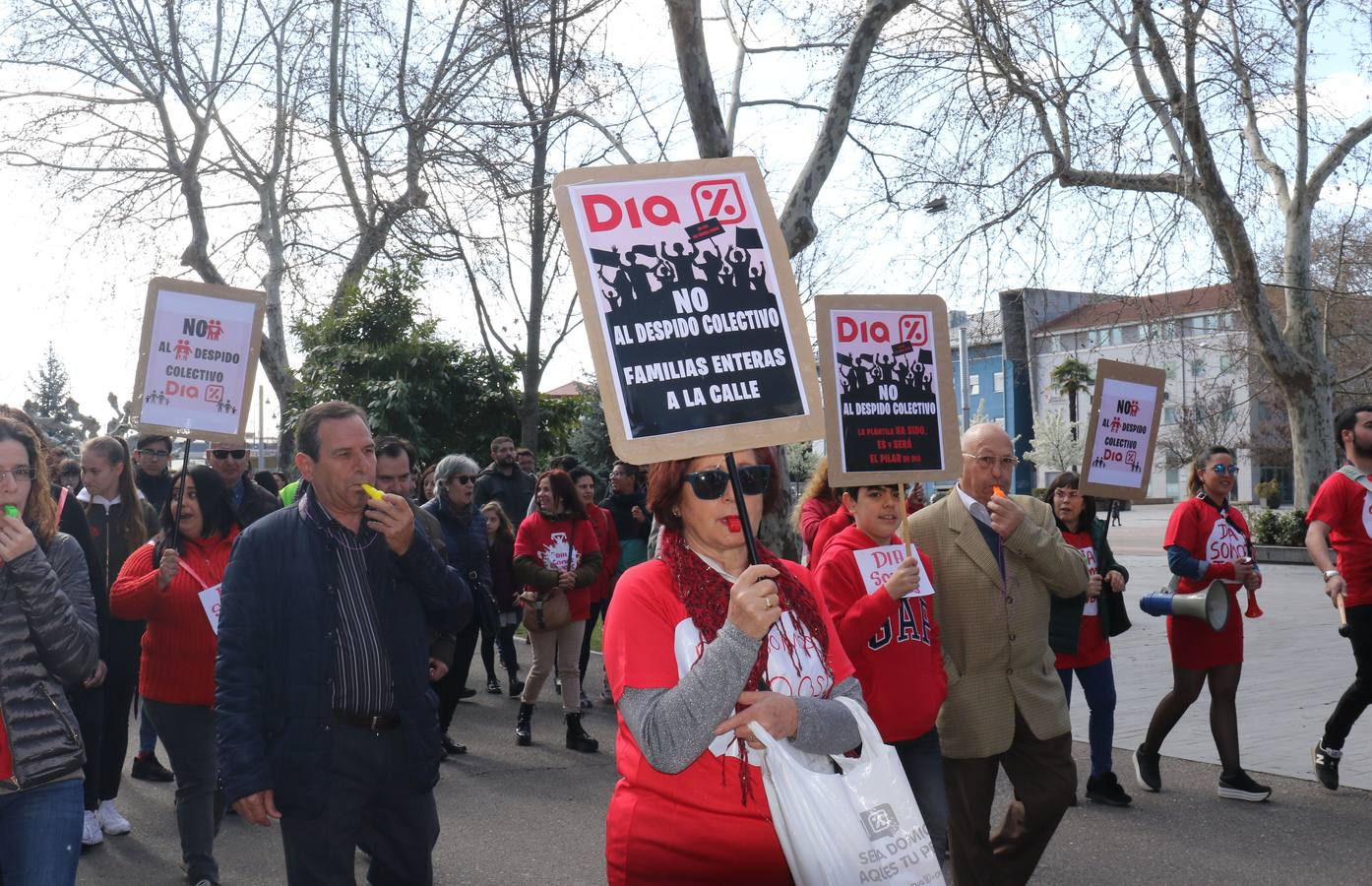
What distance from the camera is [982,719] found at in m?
4.55

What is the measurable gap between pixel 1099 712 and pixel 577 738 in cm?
353

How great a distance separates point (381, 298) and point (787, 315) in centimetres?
1939

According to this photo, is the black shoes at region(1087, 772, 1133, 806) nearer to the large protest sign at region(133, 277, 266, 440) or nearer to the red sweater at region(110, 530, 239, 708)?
the red sweater at region(110, 530, 239, 708)

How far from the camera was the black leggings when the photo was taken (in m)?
6.83

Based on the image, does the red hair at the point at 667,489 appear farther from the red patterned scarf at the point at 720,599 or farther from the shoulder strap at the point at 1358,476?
the shoulder strap at the point at 1358,476

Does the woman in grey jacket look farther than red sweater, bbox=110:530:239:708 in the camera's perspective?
No

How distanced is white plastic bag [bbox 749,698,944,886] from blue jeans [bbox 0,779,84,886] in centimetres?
200

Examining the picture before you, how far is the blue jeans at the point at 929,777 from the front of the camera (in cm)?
459

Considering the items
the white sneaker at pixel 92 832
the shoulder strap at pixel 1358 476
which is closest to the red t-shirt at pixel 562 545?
the white sneaker at pixel 92 832

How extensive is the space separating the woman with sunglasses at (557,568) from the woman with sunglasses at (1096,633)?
11.4 ft

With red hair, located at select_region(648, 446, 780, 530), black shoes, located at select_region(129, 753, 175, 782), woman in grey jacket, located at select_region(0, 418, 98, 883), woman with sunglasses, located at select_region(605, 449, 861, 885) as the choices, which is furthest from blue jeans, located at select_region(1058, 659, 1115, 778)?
black shoes, located at select_region(129, 753, 175, 782)

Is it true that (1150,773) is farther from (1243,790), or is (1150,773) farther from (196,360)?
(196,360)

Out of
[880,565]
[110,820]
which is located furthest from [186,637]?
[880,565]

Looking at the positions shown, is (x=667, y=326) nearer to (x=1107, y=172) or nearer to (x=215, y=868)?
(x=215, y=868)
